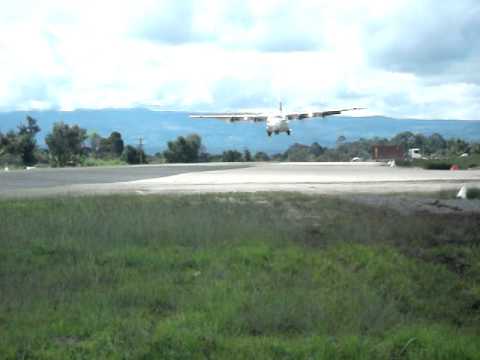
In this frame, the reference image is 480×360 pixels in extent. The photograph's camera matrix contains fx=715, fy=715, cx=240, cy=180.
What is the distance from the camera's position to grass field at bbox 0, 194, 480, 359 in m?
7.68

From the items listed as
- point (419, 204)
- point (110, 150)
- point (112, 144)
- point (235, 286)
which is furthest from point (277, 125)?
point (235, 286)

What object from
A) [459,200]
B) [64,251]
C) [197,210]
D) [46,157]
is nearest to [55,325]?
[64,251]

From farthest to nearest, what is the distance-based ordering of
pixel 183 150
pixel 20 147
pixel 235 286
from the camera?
pixel 183 150, pixel 20 147, pixel 235 286

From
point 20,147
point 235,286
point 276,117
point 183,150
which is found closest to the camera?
point 235,286

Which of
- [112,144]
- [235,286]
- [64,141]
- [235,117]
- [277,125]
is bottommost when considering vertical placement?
[235,286]

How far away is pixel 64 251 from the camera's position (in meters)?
12.3

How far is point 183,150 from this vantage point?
92500mm

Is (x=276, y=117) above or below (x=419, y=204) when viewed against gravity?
above

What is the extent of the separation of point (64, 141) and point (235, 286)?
86.4 m

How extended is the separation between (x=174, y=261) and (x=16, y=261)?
2.54 m

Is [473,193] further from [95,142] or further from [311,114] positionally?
[95,142]

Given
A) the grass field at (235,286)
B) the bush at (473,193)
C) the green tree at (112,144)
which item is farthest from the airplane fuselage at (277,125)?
the grass field at (235,286)

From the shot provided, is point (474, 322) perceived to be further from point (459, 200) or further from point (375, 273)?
point (459, 200)

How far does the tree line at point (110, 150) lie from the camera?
8525 cm
